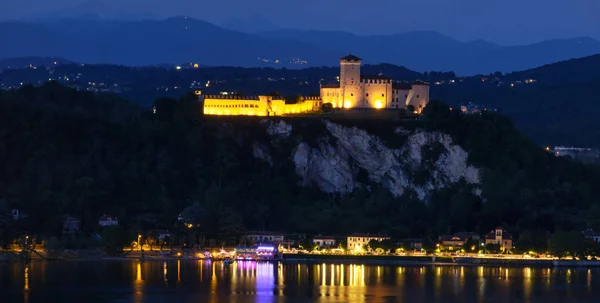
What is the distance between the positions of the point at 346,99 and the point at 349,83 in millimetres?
1038

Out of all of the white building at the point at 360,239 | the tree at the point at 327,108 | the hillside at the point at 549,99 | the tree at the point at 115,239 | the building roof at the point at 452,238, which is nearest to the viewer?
the tree at the point at 115,239

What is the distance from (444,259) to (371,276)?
10206 mm

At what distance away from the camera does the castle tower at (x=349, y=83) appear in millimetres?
88500

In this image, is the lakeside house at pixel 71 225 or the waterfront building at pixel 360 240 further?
the waterfront building at pixel 360 240

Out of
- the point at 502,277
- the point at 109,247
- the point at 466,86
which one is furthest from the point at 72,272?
the point at 466,86

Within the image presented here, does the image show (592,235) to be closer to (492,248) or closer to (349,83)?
(492,248)

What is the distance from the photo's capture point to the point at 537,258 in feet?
246

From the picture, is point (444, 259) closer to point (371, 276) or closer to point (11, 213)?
point (371, 276)

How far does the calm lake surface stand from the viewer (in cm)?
5606

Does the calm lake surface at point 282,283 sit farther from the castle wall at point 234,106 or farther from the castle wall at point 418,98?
the castle wall at point 418,98

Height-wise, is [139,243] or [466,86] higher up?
[466,86]

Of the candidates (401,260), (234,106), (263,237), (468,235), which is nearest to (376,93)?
(234,106)

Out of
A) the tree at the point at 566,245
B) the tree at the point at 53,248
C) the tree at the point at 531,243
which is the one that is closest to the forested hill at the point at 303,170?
the tree at the point at 531,243

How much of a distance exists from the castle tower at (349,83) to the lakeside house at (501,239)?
14950mm
